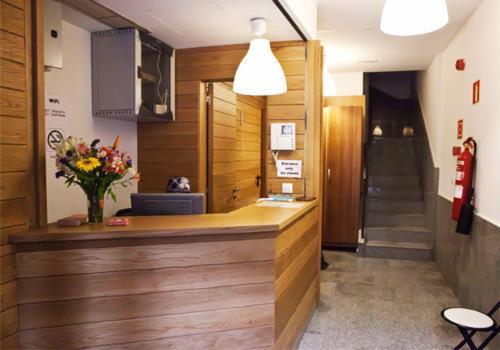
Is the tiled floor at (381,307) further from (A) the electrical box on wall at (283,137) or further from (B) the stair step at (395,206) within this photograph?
(A) the electrical box on wall at (283,137)

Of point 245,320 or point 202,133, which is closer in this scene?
point 245,320

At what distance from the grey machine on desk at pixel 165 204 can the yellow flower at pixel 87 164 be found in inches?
19.1

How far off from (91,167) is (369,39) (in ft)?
11.3

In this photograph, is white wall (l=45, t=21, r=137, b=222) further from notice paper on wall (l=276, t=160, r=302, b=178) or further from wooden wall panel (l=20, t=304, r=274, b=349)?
notice paper on wall (l=276, t=160, r=302, b=178)

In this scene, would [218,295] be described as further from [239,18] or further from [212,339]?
[239,18]

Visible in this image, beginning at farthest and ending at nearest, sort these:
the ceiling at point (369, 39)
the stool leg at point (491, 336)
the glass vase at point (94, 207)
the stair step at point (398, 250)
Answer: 1. the stair step at point (398, 250)
2. the ceiling at point (369, 39)
3. the stool leg at point (491, 336)
4. the glass vase at point (94, 207)

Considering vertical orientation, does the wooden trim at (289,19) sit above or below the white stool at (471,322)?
above

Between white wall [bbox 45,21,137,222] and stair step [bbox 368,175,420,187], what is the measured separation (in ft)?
14.7

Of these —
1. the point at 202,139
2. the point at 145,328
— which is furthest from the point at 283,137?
the point at 145,328

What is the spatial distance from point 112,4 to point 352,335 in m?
3.01

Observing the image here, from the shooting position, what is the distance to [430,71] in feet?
18.1

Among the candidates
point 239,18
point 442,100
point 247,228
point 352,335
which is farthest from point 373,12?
point 352,335

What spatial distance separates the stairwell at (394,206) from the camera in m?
5.31

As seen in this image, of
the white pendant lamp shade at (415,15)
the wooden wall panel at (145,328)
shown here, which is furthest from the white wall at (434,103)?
the wooden wall panel at (145,328)
